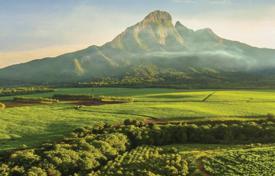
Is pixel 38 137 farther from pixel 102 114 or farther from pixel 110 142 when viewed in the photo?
pixel 102 114

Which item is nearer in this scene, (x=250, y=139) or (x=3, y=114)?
(x=250, y=139)

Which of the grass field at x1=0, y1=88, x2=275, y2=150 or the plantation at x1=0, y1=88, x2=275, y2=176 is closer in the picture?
the plantation at x1=0, y1=88, x2=275, y2=176

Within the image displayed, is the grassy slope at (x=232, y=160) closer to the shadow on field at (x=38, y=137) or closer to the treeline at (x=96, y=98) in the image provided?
the shadow on field at (x=38, y=137)

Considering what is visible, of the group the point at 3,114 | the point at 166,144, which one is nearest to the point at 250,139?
the point at 166,144

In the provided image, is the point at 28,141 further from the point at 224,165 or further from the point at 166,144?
the point at 224,165

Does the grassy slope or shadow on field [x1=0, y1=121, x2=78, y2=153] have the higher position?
shadow on field [x1=0, y1=121, x2=78, y2=153]

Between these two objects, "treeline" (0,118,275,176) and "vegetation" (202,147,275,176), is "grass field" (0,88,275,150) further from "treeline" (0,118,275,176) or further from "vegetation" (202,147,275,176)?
"vegetation" (202,147,275,176)

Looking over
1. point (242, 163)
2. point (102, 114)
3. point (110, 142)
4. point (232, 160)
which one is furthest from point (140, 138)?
point (102, 114)

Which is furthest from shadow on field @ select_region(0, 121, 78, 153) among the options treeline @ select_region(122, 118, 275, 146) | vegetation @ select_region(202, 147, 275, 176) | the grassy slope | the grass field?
vegetation @ select_region(202, 147, 275, 176)
